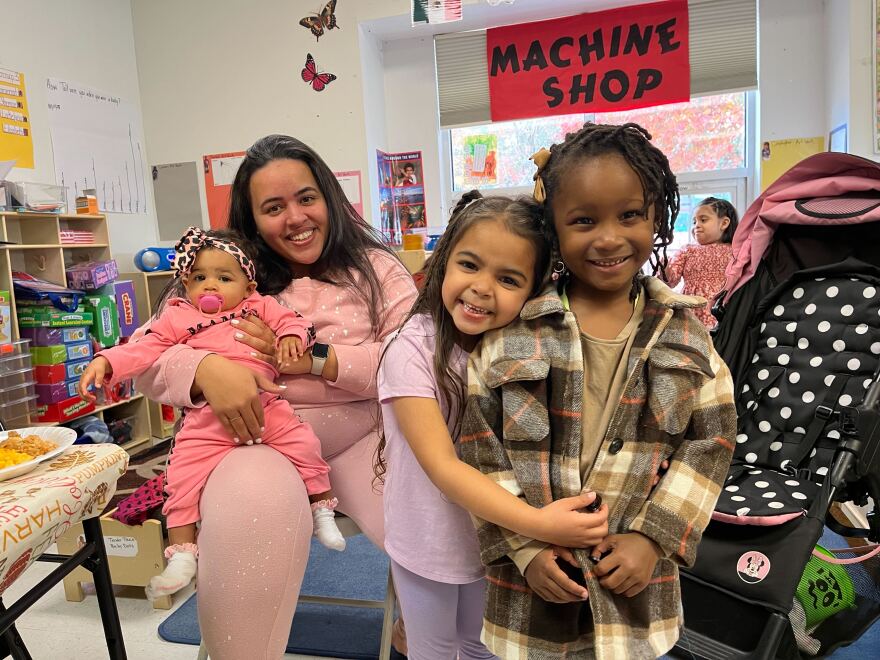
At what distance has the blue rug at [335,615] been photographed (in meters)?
1.71

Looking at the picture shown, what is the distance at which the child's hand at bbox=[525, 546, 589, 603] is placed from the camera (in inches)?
32.7

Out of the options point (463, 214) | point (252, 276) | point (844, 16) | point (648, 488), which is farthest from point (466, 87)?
point (648, 488)

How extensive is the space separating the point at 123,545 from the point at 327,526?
1020 millimetres

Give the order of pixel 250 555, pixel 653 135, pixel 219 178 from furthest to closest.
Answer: pixel 219 178 < pixel 653 135 < pixel 250 555

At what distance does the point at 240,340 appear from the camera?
4.41 ft

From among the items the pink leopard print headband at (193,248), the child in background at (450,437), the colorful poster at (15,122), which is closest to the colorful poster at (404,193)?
the colorful poster at (15,122)

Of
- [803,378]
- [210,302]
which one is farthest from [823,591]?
[210,302]

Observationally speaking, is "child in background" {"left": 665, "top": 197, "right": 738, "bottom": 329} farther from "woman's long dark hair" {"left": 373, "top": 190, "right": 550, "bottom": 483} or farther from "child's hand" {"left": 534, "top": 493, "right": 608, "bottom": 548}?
"child's hand" {"left": 534, "top": 493, "right": 608, "bottom": 548}

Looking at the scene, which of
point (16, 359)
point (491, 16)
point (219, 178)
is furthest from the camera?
point (219, 178)

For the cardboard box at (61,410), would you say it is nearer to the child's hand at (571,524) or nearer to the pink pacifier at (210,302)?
the pink pacifier at (210,302)

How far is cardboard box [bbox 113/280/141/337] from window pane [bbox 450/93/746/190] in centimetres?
220

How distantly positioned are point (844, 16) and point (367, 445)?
3.35 m

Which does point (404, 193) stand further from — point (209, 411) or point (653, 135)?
point (209, 411)

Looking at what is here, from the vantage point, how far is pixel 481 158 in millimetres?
4184
